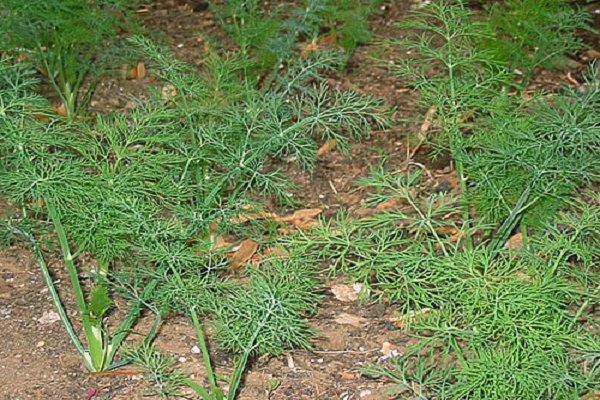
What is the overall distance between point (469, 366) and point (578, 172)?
0.59 meters

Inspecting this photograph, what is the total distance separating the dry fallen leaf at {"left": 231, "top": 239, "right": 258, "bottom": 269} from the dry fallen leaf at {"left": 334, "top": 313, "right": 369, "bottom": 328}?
1.40 feet

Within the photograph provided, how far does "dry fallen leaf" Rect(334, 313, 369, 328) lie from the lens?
3.21m

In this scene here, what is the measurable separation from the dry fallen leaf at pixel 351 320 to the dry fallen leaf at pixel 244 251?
43cm

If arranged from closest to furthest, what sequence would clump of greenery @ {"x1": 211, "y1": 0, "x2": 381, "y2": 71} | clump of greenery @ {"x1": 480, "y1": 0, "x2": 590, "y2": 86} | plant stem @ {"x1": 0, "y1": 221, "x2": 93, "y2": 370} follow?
plant stem @ {"x1": 0, "y1": 221, "x2": 93, "y2": 370}
clump of greenery @ {"x1": 480, "y1": 0, "x2": 590, "y2": 86}
clump of greenery @ {"x1": 211, "y1": 0, "x2": 381, "y2": 71}

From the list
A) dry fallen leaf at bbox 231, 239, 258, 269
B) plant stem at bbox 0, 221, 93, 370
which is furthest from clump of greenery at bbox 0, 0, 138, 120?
plant stem at bbox 0, 221, 93, 370

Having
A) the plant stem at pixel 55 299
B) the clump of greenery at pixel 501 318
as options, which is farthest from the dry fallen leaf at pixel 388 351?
the plant stem at pixel 55 299

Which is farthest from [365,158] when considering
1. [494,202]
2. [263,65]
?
[494,202]

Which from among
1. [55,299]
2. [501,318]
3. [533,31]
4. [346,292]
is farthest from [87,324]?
[533,31]

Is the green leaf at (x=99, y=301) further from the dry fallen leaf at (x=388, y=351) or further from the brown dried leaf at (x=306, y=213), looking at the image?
the brown dried leaf at (x=306, y=213)

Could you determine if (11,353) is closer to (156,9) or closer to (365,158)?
(365,158)

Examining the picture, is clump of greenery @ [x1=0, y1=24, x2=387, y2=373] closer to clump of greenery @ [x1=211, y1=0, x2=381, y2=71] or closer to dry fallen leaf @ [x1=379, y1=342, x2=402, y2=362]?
dry fallen leaf @ [x1=379, y1=342, x2=402, y2=362]

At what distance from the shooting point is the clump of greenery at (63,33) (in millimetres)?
3861

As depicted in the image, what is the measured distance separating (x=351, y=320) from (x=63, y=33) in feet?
5.63

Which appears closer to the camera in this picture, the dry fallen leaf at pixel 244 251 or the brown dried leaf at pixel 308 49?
the dry fallen leaf at pixel 244 251
